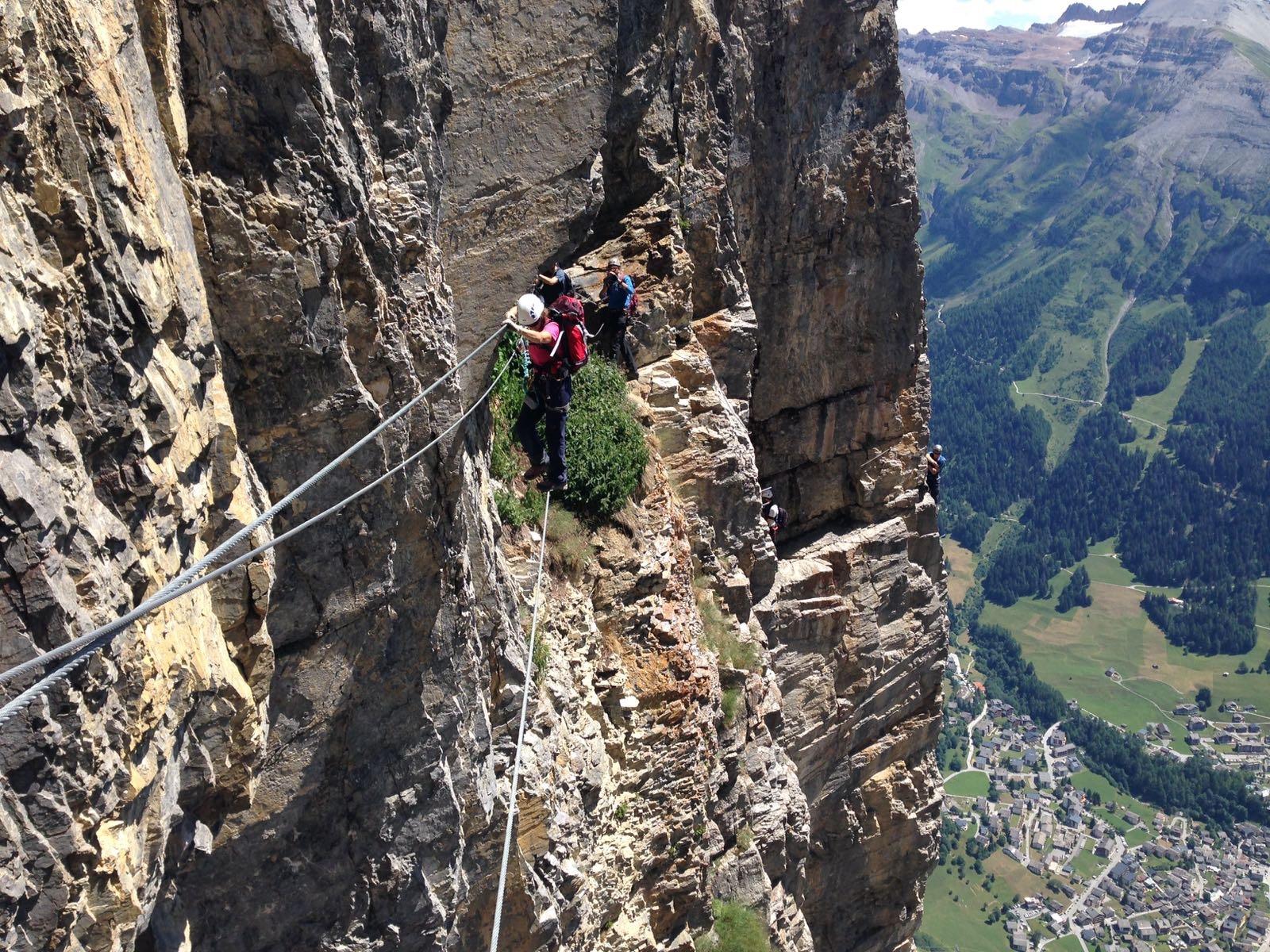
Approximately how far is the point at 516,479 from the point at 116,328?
961 centimetres

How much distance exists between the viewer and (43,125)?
6254 millimetres

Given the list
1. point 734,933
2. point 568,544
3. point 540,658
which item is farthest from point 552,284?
point 734,933

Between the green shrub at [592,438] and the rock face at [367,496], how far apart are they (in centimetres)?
58

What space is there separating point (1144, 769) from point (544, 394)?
514ft

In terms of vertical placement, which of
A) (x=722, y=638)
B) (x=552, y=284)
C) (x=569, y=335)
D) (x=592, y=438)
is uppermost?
(x=552, y=284)

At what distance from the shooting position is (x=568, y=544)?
52.3 ft

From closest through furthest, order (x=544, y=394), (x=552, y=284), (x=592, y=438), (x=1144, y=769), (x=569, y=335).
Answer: (x=569, y=335) < (x=544, y=394) < (x=552, y=284) < (x=592, y=438) < (x=1144, y=769)

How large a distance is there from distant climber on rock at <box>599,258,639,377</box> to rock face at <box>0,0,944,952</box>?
367mm

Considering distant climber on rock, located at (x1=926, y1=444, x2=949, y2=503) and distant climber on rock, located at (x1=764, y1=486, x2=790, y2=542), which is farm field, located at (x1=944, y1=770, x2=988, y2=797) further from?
distant climber on rock, located at (x1=764, y1=486, x2=790, y2=542)

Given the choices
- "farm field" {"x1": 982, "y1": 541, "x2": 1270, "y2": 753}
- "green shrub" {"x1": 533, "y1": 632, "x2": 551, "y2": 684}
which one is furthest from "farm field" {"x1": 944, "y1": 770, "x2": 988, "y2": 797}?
"green shrub" {"x1": 533, "y1": 632, "x2": 551, "y2": 684}

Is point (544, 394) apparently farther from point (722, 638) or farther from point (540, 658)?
point (722, 638)

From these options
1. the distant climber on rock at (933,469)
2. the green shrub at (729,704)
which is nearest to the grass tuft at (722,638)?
the green shrub at (729,704)

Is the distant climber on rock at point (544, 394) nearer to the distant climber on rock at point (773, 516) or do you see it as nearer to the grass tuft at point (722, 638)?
the grass tuft at point (722, 638)

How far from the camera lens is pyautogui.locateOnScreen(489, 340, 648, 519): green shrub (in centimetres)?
1599
